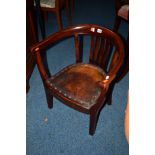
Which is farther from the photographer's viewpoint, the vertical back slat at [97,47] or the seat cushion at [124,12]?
the seat cushion at [124,12]

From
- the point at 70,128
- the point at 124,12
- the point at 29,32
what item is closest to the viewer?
the point at 70,128

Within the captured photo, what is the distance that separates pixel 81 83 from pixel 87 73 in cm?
11

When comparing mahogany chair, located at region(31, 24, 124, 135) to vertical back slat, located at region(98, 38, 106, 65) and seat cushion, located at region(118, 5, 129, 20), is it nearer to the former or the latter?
vertical back slat, located at region(98, 38, 106, 65)

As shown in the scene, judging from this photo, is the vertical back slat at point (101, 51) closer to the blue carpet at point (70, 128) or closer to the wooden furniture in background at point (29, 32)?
the blue carpet at point (70, 128)

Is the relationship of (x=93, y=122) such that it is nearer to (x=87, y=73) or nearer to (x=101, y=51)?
(x=87, y=73)

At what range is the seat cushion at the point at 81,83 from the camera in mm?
1390

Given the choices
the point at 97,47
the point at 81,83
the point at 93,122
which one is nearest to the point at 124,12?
the point at 97,47

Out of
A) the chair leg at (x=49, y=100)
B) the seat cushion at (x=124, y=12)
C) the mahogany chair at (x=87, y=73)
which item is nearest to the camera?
the mahogany chair at (x=87, y=73)

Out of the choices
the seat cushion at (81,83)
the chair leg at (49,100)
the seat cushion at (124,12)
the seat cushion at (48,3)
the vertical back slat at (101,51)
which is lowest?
the chair leg at (49,100)

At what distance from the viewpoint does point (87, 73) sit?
61.2 inches

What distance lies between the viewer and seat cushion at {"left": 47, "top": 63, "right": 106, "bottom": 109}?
1.39 meters

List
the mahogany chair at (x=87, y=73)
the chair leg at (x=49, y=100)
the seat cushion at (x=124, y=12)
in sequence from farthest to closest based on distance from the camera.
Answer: the seat cushion at (x=124, y=12), the chair leg at (x=49, y=100), the mahogany chair at (x=87, y=73)

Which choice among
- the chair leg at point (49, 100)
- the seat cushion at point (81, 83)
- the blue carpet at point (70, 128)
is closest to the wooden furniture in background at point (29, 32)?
the blue carpet at point (70, 128)
